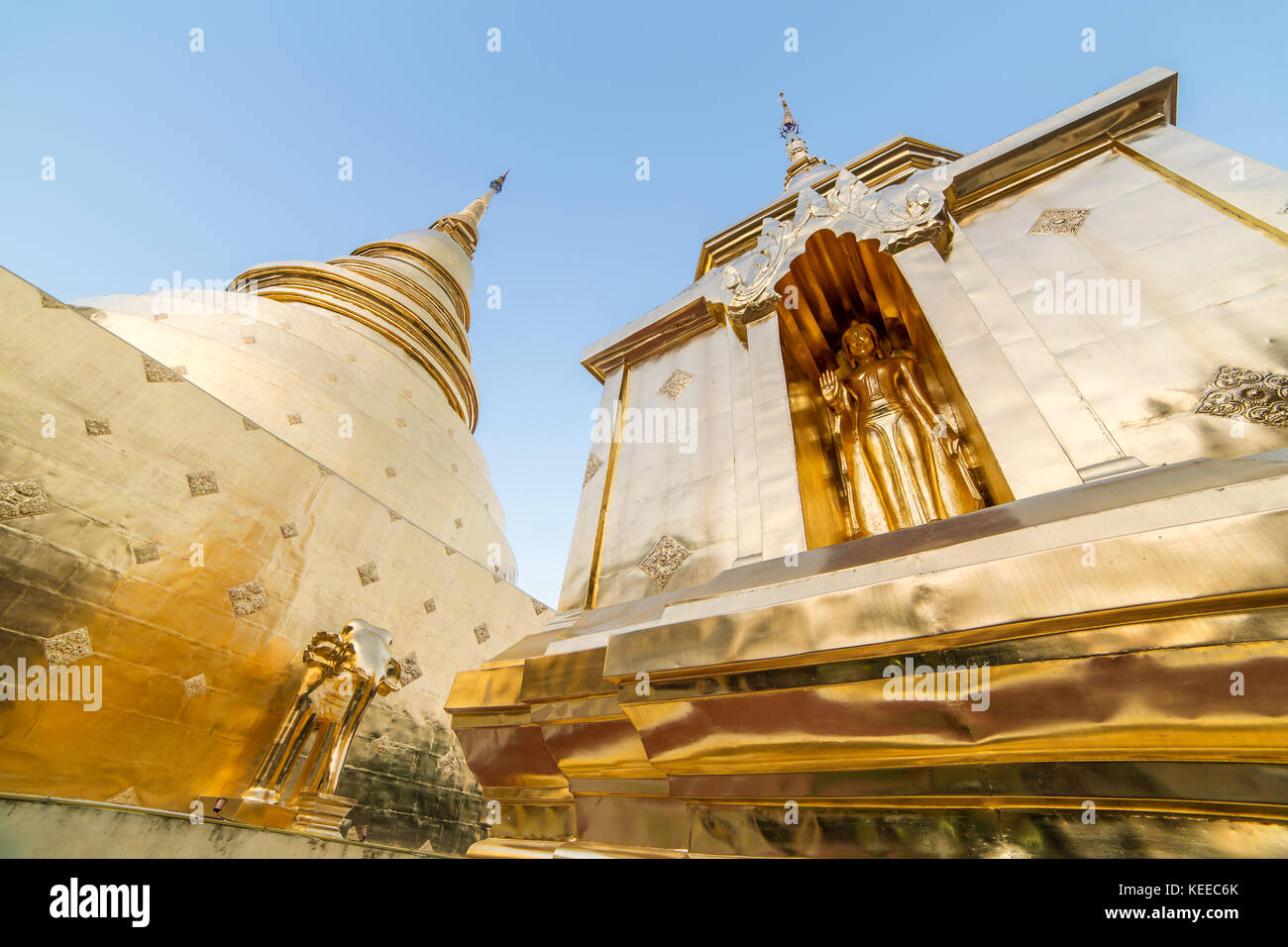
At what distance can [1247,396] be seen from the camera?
2.33 m

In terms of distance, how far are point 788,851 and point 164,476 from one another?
787 centimetres

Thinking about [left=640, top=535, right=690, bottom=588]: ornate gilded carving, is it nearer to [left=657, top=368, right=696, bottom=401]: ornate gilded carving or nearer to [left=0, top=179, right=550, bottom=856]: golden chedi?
[left=657, top=368, right=696, bottom=401]: ornate gilded carving

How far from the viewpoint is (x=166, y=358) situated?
33.9ft

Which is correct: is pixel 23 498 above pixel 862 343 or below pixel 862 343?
below

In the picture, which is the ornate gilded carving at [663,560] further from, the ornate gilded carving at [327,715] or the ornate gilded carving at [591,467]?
the ornate gilded carving at [327,715]

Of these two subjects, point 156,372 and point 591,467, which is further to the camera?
point 156,372

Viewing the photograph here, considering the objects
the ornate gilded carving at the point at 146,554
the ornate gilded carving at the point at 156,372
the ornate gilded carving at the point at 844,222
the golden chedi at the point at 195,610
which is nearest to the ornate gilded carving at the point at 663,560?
the ornate gilded carving at the point at 844,222

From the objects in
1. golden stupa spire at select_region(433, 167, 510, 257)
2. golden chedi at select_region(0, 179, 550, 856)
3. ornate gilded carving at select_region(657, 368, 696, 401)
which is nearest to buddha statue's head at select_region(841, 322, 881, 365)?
ornate gilded carving at select_region(657, 368, 696, 401)

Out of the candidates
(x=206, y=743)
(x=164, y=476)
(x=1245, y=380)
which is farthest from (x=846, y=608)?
(x=164, y=476)

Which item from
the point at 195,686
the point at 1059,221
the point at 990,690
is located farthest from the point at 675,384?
the point at 195,686

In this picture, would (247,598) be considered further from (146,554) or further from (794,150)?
(794,150)

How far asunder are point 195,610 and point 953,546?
787cm

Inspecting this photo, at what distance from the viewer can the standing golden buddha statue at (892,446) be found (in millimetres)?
3439

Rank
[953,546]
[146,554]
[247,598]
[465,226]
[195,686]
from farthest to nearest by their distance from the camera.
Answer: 1. [465,226]
2. [247,598]
3. [195,686]
4. [146,554]
5. [953,546]
